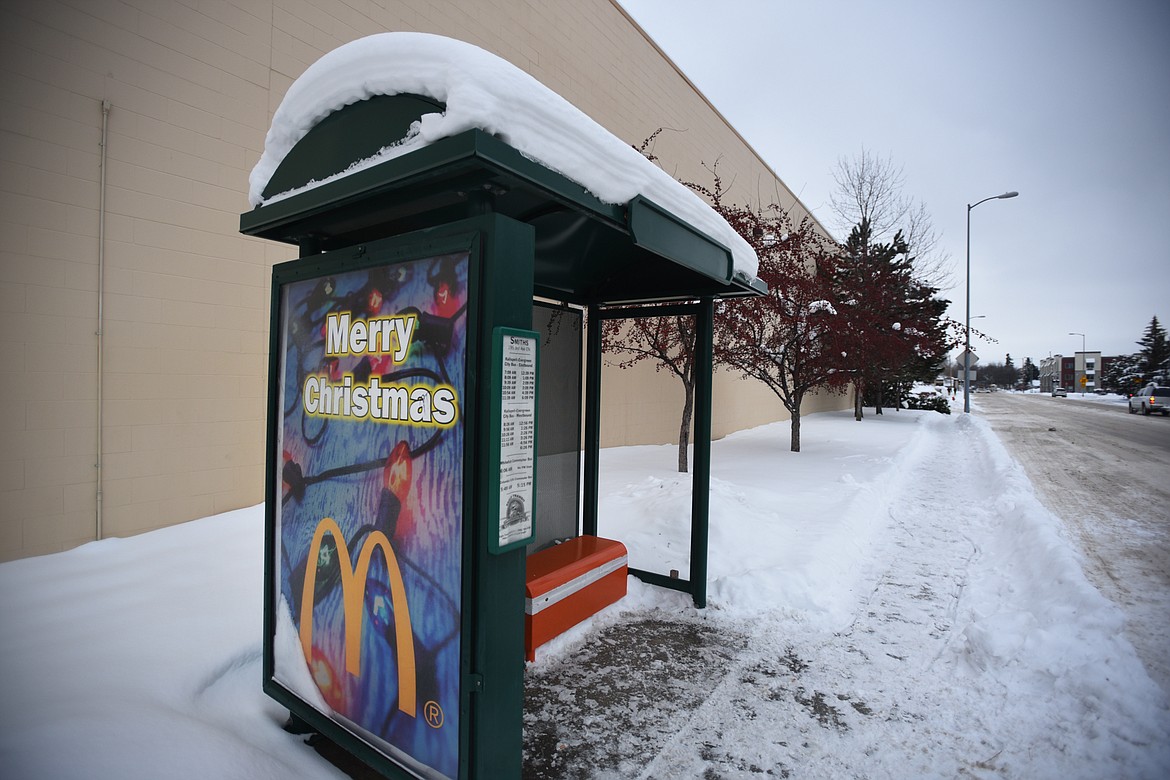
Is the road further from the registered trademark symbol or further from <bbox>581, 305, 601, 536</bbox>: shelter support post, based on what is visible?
the registered trademark symbol

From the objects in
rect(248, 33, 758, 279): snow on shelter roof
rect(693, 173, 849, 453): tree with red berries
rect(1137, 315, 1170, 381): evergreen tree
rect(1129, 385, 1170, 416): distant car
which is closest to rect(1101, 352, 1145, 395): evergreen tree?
rect(1137, 315, 1170, 381): evergreen tree

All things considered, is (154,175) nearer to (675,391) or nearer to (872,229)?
(675,391)

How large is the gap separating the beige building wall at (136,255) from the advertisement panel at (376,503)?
2790mm

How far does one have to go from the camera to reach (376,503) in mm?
2201

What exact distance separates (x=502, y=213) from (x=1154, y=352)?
7588 centimetres

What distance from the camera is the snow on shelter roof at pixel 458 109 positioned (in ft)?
5.96

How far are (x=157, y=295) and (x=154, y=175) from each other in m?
0.97

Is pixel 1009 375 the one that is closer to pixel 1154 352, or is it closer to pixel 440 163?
pixel 1154 352

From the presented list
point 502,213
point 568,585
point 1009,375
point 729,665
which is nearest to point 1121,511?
point 729,665

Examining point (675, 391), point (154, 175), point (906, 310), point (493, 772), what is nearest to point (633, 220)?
point (493, 772)

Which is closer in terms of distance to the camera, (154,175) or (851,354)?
(154,175)

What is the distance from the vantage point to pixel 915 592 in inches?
180

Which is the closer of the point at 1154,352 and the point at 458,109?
the point at 458,109

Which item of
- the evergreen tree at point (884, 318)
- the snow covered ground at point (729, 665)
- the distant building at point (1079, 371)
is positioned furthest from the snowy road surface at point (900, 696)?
the distant building at point (1079, 371)
